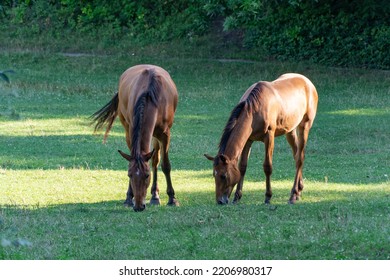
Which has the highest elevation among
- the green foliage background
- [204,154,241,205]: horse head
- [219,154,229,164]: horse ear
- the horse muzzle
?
[219,154,229,164]: horse ear

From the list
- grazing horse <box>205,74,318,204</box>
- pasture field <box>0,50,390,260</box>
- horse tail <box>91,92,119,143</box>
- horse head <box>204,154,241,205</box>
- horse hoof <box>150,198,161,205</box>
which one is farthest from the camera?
horse tail <box>91,92,119,143</box>

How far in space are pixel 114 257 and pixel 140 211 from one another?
8.98ft

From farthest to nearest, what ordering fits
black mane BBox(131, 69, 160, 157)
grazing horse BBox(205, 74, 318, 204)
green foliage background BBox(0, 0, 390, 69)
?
green foliage background BBox(0, 0, 390, 69), grazing horse BBox(205, 74, 318, 204), black mane BBox(131, 69, 160, 157)

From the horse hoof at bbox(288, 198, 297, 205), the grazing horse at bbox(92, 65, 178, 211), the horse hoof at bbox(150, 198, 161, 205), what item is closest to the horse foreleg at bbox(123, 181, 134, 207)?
the grazing horse at bbox(92, 65, 178, 211)

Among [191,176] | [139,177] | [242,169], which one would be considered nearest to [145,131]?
[139,177]

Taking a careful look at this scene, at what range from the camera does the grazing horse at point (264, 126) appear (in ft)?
36.9

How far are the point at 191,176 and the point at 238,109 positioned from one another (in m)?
3.74

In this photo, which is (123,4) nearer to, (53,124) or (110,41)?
(110,41)

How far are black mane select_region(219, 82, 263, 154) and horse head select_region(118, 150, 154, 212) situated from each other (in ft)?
3.50

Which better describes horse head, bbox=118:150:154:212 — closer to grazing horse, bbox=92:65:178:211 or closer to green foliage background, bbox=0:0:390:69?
grazing horse, bbox=92:65:178:211

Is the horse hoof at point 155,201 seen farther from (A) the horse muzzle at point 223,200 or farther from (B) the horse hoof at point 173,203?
(A) the horse muzzle at point 223,200

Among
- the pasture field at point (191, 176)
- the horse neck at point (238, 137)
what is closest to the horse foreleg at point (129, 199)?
the pasture field at point (191, 176)

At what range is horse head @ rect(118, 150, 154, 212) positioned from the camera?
10.8m

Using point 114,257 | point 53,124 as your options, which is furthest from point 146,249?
point 53,124
